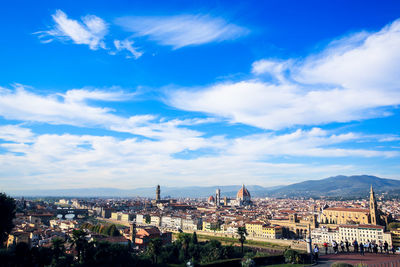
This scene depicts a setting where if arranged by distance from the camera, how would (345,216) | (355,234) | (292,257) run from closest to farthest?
(292,257), (355,234), (345,216)

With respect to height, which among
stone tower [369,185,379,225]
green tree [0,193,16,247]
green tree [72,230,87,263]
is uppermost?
green tree [0,193,16,247]

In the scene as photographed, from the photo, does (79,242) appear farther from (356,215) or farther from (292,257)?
(356,215)

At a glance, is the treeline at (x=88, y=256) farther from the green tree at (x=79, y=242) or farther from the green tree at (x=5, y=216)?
the green tree at (x=5, y=216)

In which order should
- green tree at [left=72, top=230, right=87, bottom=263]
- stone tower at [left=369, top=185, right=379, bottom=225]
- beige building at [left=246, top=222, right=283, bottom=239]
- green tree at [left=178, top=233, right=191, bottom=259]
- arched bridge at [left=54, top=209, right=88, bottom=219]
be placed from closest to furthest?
green tree at [left=72, top=230, right=87, bottom=263] → green tree at [left=178, top=233, right=191, bottom=259] → beige building at [left=246, top=222, right=283, bottom=239] → stone tower at [left=369, top=185, right=379, bottom=225] → arched bridge at [left=54, top=209, right=88, bottom=219]

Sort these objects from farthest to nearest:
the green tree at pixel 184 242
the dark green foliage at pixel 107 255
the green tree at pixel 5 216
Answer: the green tree at pixel 184 242, the green tree at pixel 5 216, the dark green foliage at pixel 107 255

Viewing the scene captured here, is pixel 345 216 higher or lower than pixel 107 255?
lower

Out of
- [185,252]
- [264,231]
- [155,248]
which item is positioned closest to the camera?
[155,248]

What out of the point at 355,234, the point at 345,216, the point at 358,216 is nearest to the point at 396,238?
the point at 355,234

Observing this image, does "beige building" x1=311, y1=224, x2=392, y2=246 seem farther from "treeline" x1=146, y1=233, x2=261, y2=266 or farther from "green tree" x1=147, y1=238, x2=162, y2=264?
"green tree" x1=147, y1=238, x2=162, y2=264

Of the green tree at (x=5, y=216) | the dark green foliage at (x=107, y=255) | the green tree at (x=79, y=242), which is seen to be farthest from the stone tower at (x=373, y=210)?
the green tree at (x=5, y=216)

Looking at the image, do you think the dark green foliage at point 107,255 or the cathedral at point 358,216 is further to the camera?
the cathedral at point 358,216

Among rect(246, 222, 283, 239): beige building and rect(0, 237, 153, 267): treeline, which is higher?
rect(0, 237, 153, 267): treeline

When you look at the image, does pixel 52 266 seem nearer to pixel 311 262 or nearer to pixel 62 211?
pixel 311 262

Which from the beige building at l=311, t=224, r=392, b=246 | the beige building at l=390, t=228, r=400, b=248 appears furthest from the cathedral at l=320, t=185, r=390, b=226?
the beige building at l=390, t=228, r=400, b=248
